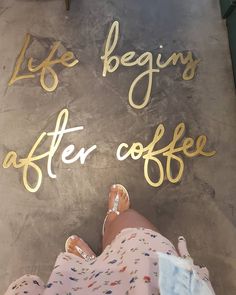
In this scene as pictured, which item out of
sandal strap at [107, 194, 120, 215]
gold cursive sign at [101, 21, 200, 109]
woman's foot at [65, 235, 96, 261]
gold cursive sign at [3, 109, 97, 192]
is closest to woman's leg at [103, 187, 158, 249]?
sandal strap at [107, 194, 120, 215]

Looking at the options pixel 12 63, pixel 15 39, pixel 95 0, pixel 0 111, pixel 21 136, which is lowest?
pixel 21 136

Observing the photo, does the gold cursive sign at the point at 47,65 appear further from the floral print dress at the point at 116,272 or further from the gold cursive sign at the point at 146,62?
the floral print dress at the point at 116,272

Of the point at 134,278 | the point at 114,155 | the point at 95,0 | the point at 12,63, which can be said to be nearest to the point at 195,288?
the point at 134,278

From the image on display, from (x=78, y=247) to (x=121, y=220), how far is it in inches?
10.7

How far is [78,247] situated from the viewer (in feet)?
5.91

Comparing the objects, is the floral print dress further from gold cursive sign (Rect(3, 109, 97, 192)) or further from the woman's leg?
gold cursive sign (Rect(3, 109, 97, 192))

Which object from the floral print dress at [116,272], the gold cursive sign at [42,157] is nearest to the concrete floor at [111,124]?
the gold cursive sign at [42,157]

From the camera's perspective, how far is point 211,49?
2.18 m

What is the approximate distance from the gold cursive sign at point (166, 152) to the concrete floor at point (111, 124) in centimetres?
3

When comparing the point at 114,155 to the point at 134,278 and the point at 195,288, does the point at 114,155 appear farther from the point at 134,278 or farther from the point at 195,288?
the point at 195,288

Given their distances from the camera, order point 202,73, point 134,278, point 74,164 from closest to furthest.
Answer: point 134,278 < point 74,164 < point 202,73

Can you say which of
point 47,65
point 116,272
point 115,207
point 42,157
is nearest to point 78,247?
point 115,207

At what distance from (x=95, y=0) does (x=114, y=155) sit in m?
0.95

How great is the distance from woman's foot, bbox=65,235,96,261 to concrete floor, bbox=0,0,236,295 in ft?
0.17
